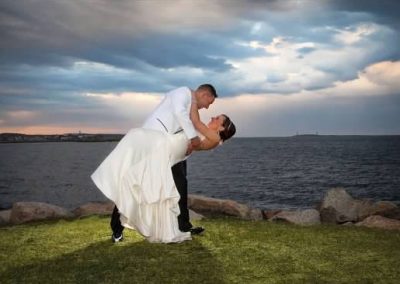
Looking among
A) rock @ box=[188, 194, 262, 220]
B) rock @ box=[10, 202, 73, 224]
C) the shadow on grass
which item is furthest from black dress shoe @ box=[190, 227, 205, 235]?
rock @ box=[188, 194, 262, 220]

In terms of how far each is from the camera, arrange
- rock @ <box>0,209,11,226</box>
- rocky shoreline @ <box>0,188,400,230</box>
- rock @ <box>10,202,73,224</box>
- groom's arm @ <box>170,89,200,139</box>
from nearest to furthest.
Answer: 1. groom's arm @ <box>170,89,200,139</box>
2. rock @ <box>10,202,73,224</box>
3. rocky shoreline @ <box>0,188,400,230</box>
4. rock @ <box>0,209,11,226</box>

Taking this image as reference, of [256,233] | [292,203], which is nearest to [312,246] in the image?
[256,233]

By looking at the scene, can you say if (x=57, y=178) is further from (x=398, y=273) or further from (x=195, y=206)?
(x=398, y=273)

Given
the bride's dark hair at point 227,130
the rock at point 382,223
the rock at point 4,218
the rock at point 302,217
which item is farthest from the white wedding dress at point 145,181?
the rock at point 4,218

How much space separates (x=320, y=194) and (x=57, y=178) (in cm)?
4293

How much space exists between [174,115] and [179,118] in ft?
0.84

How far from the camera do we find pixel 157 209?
24.7 feet

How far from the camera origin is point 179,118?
7.38 metres

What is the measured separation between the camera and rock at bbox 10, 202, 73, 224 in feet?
37.8

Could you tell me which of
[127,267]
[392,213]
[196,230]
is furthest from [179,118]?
[392,213]

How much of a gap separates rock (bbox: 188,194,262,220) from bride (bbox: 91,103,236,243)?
6010mm

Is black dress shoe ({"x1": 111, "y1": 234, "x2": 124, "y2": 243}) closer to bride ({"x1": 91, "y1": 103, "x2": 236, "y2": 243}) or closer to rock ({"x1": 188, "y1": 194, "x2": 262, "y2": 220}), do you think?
bride ({"x1": 91, "y1": 103, "x2": 236, "y2": 243})

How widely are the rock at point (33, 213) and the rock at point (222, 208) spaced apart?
4049 millimetres

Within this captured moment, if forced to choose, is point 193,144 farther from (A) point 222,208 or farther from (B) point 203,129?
(A) point 222,208
